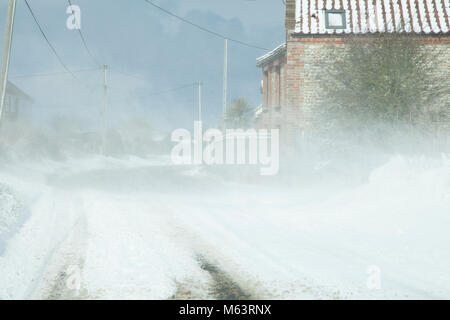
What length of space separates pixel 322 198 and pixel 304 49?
8058 mm

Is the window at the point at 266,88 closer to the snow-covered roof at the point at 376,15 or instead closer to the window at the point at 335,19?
the snow-covered roof at the point at 376,15

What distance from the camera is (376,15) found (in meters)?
16.9

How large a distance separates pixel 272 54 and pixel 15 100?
48.1 meters

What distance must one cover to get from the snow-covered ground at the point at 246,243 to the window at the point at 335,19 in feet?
26.9

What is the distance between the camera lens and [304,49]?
16.4 m

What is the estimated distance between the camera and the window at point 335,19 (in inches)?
658

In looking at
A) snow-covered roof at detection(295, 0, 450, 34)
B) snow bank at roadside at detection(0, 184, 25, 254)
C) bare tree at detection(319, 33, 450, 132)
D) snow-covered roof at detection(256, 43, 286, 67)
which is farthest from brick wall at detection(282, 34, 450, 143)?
snow bank at roadside at detection(0, 184, 25, 254)

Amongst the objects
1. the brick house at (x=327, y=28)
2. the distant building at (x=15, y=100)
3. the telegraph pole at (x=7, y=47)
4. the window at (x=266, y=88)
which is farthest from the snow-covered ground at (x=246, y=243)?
the distant building at (x=15, y=100)

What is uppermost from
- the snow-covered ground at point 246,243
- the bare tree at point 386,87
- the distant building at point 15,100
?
the distant building at point 15,100

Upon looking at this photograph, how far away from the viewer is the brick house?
16156mm

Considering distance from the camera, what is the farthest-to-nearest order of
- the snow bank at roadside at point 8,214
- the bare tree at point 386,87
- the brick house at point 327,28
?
1. the brick house at point 327,28
2. the bare tree at point 386,87
3. the snow bank at roadside at point 8,214

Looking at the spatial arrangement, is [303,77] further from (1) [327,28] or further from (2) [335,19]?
(2) [335,19]

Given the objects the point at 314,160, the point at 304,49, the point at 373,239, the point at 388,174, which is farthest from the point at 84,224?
the point at 304,49
